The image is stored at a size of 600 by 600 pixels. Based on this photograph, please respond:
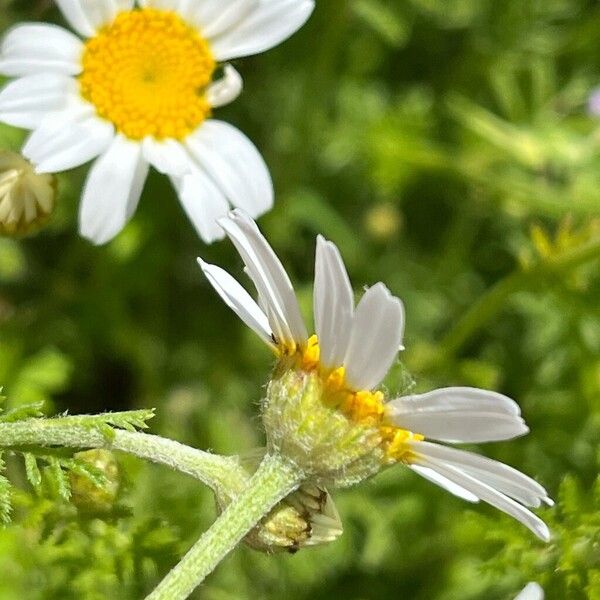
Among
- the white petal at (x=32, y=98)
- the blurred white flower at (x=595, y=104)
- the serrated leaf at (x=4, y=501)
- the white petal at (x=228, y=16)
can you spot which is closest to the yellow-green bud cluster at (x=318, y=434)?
the serrated leaf at (x=4, y=501)

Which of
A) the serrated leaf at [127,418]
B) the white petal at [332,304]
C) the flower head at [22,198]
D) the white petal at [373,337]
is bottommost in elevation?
the serrated leaf at [127,418]

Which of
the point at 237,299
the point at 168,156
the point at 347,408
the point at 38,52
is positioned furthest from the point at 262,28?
the point at 347,408

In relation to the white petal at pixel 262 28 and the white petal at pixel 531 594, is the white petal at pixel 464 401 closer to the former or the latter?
the white petal at pixel 531 594

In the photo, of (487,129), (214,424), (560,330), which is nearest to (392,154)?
(487,129)

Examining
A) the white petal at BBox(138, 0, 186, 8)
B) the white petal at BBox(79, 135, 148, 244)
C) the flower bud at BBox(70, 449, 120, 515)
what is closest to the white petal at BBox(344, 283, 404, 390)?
the flower bud at BBox(70, 449, 120, 515)

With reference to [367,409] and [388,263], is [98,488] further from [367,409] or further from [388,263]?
A: [388,263]

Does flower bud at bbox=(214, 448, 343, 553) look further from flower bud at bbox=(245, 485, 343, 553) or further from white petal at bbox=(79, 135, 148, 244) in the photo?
white petal at bbox=(79, 135, 148, 244)

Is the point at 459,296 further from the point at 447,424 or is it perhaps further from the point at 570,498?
the point at 447,424

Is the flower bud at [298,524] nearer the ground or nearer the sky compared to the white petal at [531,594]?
nearer the sky
